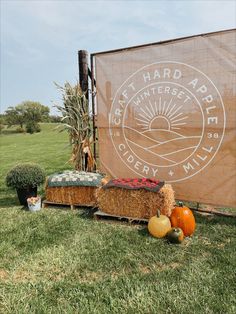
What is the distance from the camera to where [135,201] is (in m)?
4.85

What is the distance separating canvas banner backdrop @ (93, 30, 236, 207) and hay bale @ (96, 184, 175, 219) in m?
0.71

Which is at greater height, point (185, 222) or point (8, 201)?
point (185, 222)

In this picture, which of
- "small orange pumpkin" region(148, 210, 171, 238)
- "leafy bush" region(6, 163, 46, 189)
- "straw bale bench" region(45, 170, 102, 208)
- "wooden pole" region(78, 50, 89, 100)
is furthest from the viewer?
"wooden pole" region(78, 50, 89, 100)

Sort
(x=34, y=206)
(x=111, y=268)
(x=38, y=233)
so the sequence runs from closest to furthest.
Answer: (x=111, y=268)
(x=38, y=233)
(x=34, y=206)

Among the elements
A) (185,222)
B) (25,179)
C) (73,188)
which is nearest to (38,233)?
(73,188)

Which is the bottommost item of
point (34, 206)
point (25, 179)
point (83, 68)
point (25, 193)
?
point (34, 206)

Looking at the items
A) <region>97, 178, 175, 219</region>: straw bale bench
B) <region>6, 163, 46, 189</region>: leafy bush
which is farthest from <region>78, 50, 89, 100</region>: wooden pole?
<region>97, 178, 175, 219</region>: straw bale bench

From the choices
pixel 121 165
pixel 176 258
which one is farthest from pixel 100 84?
pixel 176 258

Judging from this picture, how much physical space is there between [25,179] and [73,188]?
987mm

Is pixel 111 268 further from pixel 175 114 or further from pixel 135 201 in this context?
pixel 175 114

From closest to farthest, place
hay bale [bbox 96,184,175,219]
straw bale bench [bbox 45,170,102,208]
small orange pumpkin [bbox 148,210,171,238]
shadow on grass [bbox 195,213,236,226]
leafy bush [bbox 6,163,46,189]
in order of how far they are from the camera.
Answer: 1. small orange pumpkin [bbox 148,210,171,238]
2. hay bale [bbox 96,184,175,219]
3. shadow on grass [bbox 195,213,236,226]
4. straw bale bench [bbox 45,170,102,208]
5. leafy bush [bbox 6,163,46,189]

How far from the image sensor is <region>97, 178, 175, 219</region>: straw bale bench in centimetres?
465

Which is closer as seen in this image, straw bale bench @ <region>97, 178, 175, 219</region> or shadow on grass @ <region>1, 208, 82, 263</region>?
shadow on grass @ <region>1, 208, 82, 263</region>

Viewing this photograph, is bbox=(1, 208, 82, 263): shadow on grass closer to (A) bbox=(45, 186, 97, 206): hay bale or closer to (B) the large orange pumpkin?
(A) bbox=(45, 186, 97, 206): hay bale
